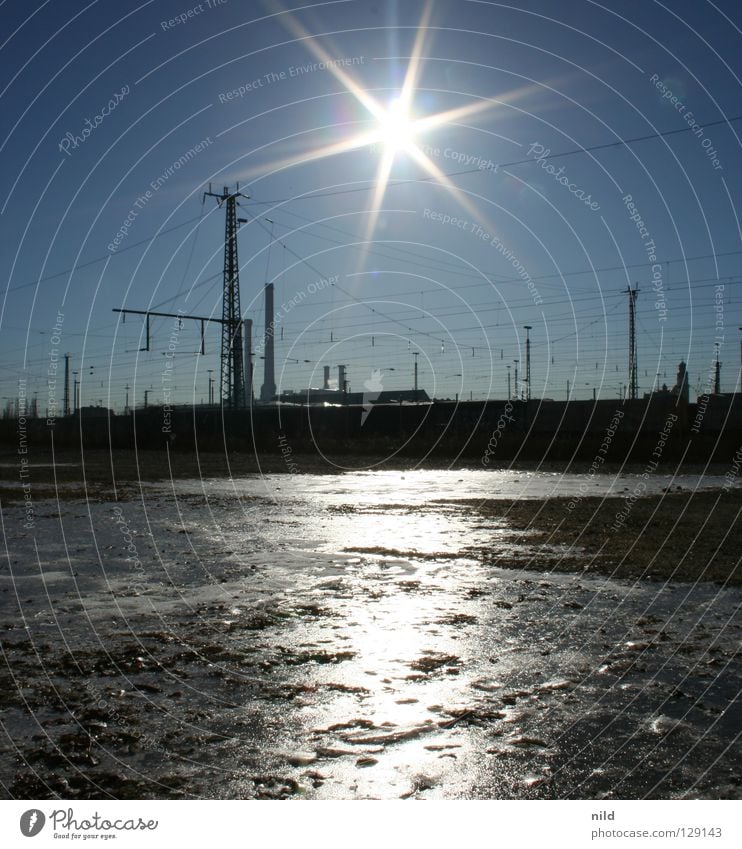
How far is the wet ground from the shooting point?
14.0 ft

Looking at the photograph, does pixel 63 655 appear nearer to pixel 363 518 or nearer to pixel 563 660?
pixel 563 660

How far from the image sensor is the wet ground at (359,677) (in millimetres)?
4273

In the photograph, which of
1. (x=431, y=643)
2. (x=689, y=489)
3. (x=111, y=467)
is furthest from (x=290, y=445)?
(x=431, y=643)

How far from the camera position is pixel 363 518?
1670 centimetres

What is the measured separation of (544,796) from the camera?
404 cm

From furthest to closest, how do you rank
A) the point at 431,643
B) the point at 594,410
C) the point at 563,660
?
the point at 594,410, the point at 431,643, the point at 563,660

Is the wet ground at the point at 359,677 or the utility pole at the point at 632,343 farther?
the utility pole at the point at 632,343

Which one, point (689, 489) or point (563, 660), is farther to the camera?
point (689, 489)

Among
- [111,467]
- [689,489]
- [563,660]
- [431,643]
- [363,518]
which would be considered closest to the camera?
[563,660]

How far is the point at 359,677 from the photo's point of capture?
5.83 metres

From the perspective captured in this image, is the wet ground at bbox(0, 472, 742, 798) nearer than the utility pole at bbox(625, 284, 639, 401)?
Yes

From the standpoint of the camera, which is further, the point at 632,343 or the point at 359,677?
the point at 632,343
